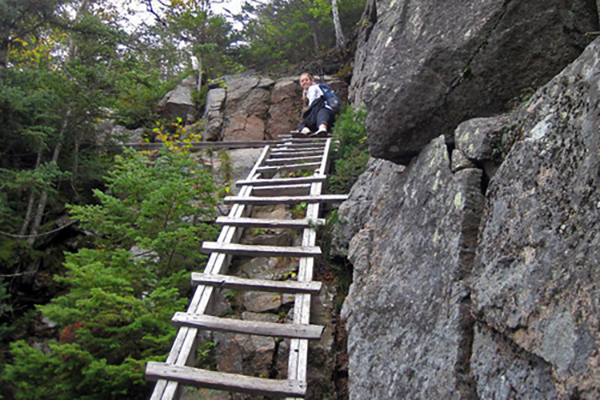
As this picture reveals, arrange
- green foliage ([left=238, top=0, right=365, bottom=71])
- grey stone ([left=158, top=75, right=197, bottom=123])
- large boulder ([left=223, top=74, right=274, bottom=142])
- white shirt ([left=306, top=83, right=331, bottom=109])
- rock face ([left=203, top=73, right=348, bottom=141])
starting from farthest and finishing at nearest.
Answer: green foliage ([left=238, top=0, right=365, bottom=71]), grey stone ([left=158, top=75, right=197, bottom=123]), rock face ([left=203, top=73, right=348, bottom=141]), large boulder ([left=223, top=74, right=274, bottom=142]), white shirt ([left=306, top=83, right=331, bottom=109])

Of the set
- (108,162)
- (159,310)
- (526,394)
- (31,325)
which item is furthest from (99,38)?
(526,394)

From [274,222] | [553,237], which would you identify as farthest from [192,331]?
[553,237]

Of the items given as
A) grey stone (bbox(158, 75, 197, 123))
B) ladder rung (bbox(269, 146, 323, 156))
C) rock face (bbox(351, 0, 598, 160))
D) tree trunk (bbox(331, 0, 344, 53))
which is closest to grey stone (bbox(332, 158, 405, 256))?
rock face (bbox(351, 0, 598, 160))

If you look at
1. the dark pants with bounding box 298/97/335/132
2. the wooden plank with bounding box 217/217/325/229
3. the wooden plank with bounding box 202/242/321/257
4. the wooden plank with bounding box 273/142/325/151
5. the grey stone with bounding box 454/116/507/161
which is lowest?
the wooden plank with bounding box 202/242/321/257

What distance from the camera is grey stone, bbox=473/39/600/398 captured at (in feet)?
4.84

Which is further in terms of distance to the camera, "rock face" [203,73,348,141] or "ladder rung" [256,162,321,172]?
"rock face" [203,73,348,141]

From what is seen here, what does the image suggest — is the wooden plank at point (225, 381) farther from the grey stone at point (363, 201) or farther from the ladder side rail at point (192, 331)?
the grey stone at point (363, 201)

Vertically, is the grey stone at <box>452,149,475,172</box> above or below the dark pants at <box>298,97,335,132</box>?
below

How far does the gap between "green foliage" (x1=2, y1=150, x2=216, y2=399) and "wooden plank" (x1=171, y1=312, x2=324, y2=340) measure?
23 centimetres

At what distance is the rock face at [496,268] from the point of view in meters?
1.58

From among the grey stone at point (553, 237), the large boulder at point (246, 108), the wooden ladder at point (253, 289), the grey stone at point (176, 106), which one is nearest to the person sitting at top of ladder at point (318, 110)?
the large boulder at point (246, 108)

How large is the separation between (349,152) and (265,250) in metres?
2.58

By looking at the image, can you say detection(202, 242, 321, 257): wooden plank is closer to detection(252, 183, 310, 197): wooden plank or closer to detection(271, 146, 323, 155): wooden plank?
detection(252, 183, 310, 197): wooden plank

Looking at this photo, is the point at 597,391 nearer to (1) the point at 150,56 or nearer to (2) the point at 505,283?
(2) the point at 505,283
